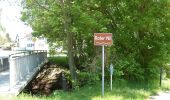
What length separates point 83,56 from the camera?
2497cm

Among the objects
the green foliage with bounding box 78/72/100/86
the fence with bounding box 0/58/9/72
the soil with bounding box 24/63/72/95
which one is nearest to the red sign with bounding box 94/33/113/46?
the green foliage with bounding box 78/72/100/86

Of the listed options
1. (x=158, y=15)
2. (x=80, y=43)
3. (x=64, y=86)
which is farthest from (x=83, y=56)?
(x=158, y=15)

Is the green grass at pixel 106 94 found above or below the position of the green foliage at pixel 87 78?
below

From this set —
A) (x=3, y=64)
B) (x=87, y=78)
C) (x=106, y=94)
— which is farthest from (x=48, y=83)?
(x=106, y=94)

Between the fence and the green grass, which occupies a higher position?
the fence

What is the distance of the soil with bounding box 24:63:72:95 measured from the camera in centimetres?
2333

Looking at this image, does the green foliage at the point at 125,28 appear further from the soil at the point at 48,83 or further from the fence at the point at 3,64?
the fence at the point at 3,64

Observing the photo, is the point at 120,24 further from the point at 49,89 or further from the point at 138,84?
the point at 49,89

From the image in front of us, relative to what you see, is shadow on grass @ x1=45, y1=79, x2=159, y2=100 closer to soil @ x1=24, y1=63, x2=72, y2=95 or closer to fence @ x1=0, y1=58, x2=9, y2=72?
soil @ x1=24, y1=63, x2=72, y2=95

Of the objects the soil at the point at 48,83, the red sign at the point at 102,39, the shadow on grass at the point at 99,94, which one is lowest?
the soil at the point at 48,83

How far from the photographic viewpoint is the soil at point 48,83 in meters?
23.3

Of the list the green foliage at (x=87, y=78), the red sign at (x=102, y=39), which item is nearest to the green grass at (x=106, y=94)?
the green foliage at (x=87, y=78)

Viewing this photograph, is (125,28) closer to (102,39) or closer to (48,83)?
(102,39)

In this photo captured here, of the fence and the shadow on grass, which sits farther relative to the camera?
the fence
